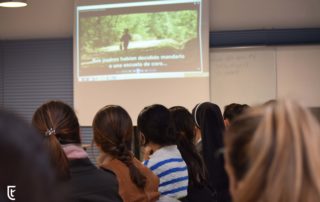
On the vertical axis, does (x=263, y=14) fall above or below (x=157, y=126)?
above

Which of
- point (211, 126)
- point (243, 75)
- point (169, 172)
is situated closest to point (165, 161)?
point (169, 172)

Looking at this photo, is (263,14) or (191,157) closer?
(191,157)

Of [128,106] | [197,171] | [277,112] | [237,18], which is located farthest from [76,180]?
[237,18]

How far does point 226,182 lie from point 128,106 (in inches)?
117

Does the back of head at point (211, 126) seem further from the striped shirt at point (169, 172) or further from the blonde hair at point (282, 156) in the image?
the blonde hair at point (282, 156)

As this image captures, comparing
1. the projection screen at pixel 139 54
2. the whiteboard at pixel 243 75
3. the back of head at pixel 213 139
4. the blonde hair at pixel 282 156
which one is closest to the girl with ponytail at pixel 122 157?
the back of head at pixel 213 139

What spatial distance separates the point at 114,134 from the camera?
88.0 inches

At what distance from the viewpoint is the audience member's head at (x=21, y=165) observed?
0.48 metres

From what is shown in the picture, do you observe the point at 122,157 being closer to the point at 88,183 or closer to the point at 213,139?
the point at 88,183

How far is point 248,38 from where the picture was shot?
17.4 ft

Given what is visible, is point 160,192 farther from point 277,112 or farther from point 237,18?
point 237,18

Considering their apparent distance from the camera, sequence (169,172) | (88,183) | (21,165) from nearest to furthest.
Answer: (21,165), (88,183), (169,172)

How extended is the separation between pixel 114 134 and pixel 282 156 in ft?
4.69

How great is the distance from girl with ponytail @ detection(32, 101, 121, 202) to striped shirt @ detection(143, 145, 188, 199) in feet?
1.52
